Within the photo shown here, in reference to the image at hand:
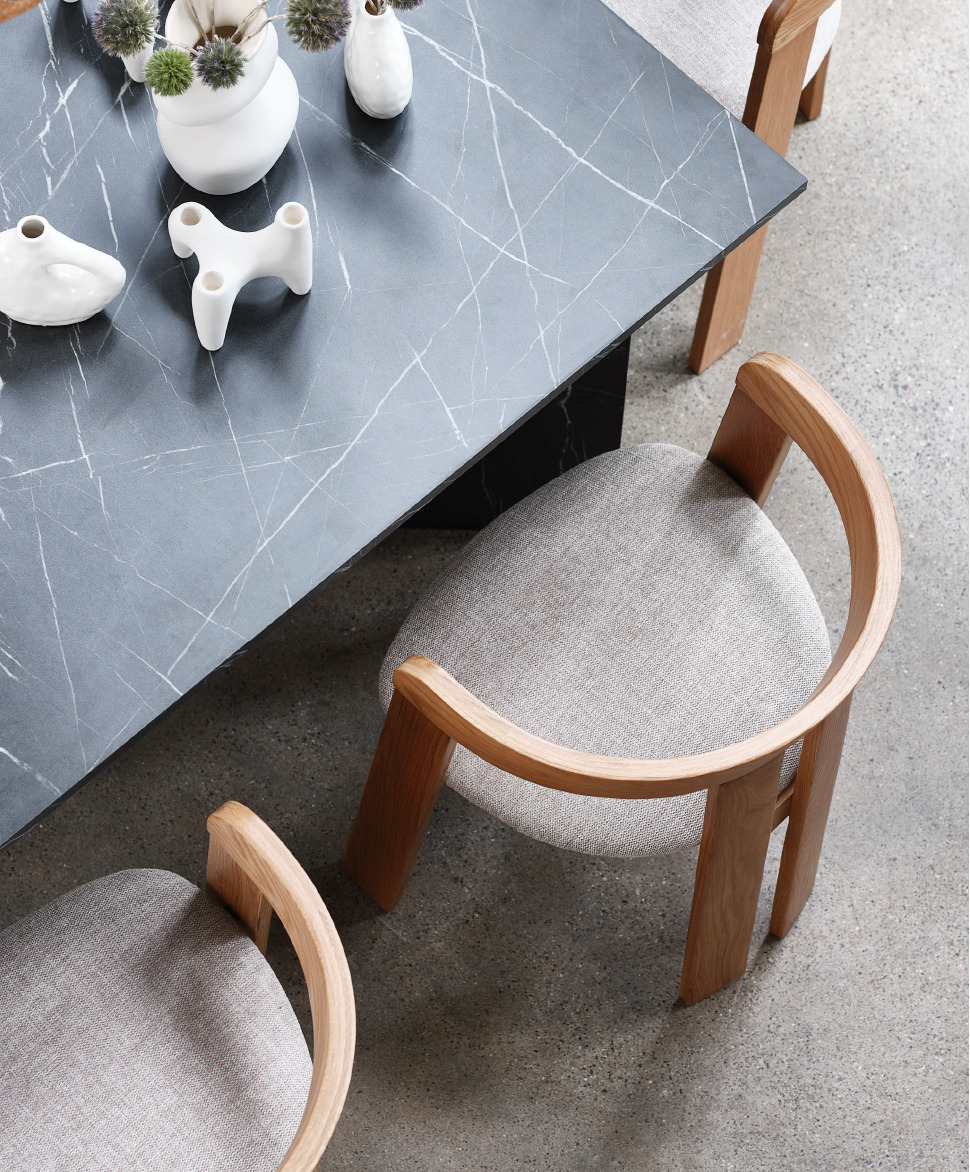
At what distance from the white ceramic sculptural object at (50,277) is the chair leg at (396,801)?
0.56m

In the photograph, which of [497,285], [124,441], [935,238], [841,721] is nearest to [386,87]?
[497,285]

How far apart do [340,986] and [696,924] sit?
2.33 feet

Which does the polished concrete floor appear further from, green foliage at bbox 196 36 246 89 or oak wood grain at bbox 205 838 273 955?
green foliage at bbox 196 36 246 89

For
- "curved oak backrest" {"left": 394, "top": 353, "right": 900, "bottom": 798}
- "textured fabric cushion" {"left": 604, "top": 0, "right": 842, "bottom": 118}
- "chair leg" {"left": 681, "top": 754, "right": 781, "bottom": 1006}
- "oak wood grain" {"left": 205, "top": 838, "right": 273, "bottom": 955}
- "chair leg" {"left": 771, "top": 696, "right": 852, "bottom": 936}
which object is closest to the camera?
"curved oak backrest" {"left": 394, "top": 353, "right": 900, "bottom": 798}

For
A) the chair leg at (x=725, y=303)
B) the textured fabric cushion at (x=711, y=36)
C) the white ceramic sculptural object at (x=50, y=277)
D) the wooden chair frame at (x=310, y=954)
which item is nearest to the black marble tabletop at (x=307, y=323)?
the white ceramic sculptural object at (x=50, y=277)

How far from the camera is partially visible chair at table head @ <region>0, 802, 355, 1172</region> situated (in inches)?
45.0

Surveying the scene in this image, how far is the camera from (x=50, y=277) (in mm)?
1244

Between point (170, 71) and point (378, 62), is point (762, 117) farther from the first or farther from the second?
point (170, 71)

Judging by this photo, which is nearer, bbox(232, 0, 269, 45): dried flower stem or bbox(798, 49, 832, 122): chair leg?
bbox(232, 0, 269, 45): dried flower stem

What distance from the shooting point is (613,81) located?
1.49 m

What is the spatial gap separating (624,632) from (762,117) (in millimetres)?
836

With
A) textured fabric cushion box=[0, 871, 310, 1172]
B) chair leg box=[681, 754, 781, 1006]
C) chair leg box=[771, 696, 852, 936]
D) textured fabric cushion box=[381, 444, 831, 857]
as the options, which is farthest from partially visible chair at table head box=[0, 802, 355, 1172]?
chair leg box=[771, 696, 852, 936]

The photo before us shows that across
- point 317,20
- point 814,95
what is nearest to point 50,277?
point 317,20

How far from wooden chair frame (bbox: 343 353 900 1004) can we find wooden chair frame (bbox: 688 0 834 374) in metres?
0.55
